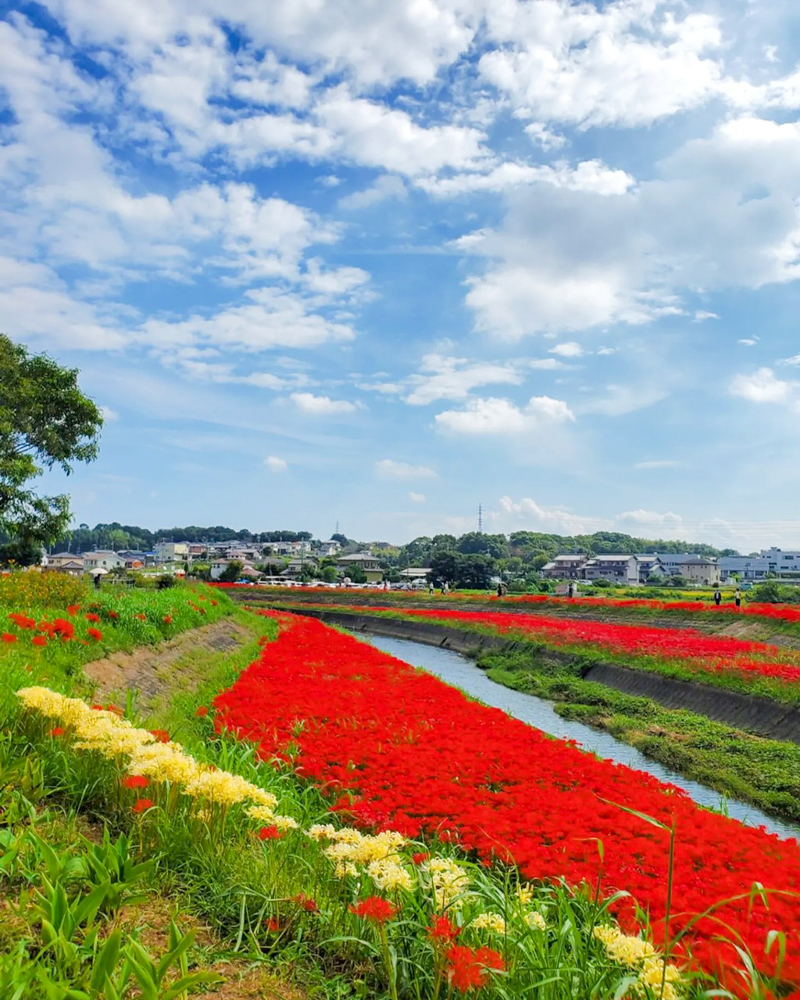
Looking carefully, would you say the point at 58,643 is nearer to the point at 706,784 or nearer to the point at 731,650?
the point at 706,784

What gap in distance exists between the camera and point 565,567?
365 feet

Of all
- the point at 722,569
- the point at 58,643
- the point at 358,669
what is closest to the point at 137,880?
the point at 58,643

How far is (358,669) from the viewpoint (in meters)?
14.9

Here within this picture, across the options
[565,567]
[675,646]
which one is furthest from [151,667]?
[565,567]

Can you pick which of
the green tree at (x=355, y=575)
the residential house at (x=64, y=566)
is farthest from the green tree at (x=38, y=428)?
the green tree at (x=355, y=575)

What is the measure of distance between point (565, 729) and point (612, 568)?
9830 cm

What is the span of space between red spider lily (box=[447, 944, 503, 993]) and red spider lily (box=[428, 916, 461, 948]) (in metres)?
0.07

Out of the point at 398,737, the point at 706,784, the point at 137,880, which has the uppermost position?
the point at 137,880

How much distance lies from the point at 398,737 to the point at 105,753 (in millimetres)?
4713

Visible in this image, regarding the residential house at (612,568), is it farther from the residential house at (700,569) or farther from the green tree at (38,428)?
the green tree at (38,428)

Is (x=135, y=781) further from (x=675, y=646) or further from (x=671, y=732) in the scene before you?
(x=675, y=646)

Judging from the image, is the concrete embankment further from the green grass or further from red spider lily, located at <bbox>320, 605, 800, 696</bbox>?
red spider lily, located at <bbox>320, 605, 800, 696</bbox>

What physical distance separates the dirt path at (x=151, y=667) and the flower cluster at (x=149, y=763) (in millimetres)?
3867

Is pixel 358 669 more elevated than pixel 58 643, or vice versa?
pixel 58 643
